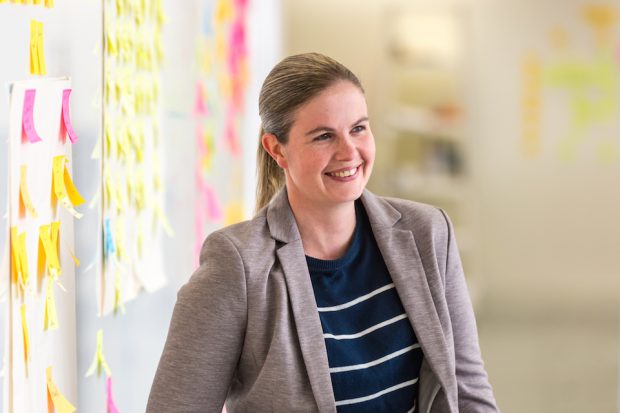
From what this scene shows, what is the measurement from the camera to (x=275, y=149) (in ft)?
5.23

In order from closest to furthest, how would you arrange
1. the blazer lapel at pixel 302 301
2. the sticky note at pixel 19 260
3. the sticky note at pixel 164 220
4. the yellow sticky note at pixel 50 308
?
1. the sticky note at pixel 19 260
2. the yellow sticky note at pixel 50 308
3. the blazer lapel at pixel 302 301
4. the sticky note at pixel 164 220

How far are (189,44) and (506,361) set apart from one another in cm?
363

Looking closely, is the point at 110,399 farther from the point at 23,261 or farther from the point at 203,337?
the point at 23,261

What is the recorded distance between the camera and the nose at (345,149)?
151 centimetres

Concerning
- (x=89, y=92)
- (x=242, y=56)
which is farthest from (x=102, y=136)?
(x=242, y=56)

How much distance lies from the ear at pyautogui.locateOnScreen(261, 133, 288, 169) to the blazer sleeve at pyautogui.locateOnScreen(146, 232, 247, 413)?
0.20 m

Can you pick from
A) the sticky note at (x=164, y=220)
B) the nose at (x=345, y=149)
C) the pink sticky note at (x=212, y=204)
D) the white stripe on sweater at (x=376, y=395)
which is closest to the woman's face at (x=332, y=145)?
the nose at (x=345, y=149)

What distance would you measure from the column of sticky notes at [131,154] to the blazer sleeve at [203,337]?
0.21 m

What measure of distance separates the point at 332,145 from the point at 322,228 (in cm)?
15

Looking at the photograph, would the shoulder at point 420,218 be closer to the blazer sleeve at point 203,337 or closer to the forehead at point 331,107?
the forehead at point 331,107

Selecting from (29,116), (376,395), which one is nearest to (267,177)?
(376,395)

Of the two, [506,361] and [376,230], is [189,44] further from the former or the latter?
[506,361]

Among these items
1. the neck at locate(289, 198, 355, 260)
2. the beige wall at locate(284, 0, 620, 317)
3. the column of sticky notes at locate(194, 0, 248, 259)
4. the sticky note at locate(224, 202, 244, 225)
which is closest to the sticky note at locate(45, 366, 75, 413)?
the neck at locate(289, 198, 355, 260)

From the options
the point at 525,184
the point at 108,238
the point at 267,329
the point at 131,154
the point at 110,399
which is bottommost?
the point at 525,184
